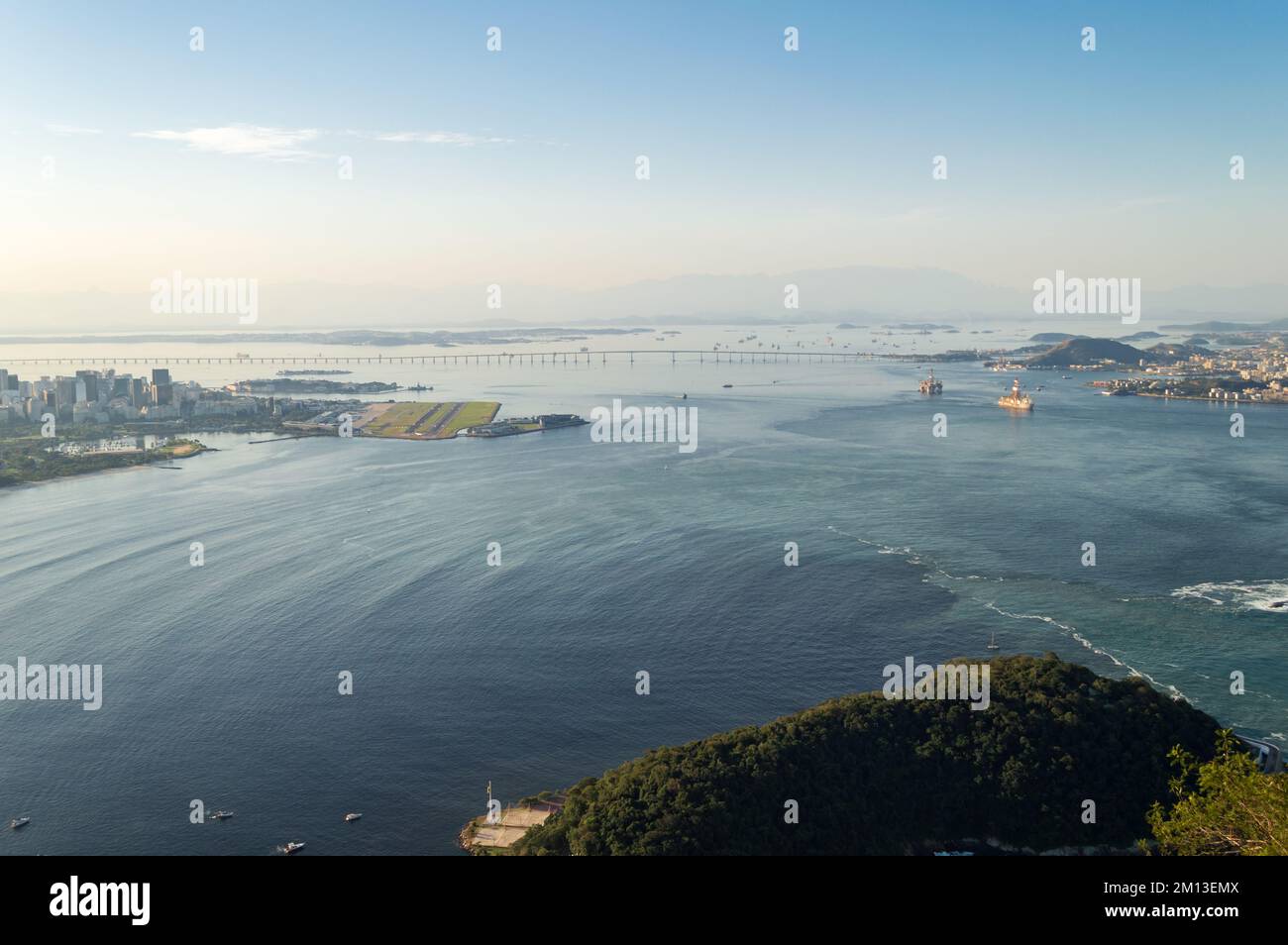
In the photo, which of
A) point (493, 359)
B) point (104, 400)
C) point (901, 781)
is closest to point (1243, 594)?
point (901, 781)

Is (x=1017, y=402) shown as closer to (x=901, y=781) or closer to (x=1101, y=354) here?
(x=1101, y=354)

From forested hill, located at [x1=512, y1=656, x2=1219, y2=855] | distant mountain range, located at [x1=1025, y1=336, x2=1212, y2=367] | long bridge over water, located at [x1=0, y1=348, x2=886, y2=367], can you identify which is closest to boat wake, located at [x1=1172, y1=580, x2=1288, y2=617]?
forested hill, located at [x1=512, y1=656, x2=1219, y2=855]

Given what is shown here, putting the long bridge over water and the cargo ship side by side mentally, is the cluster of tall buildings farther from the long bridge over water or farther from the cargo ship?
the cargo ship
